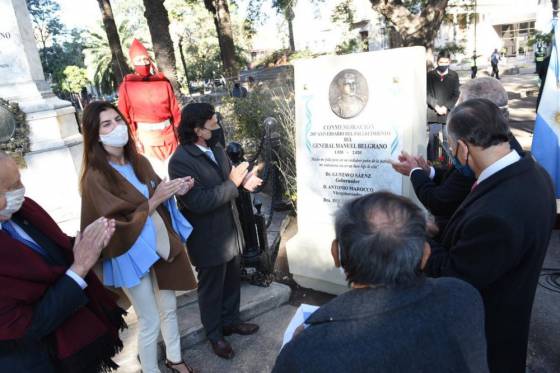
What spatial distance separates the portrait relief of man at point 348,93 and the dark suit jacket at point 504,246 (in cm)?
147

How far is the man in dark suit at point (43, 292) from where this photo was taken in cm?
149

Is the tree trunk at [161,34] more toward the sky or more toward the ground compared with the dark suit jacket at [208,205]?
→ more toward the sky

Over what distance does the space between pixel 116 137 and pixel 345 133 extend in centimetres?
170

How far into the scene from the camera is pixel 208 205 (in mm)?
2467

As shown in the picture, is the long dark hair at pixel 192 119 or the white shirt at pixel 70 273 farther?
the long dark hair at pixel 192 119

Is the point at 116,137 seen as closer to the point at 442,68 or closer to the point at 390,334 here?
the point at 390,334

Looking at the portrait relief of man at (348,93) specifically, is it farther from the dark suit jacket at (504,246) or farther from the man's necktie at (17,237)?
the man's necktie at (17,237)

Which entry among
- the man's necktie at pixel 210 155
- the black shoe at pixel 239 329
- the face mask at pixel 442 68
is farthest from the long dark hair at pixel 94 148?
the face mask at pixel 442 68

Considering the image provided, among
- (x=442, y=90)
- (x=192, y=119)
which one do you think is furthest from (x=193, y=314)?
(x=442, y=90)

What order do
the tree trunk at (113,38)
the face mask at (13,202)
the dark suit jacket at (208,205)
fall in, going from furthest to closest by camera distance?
the tree trunk at (113,38), the dark suit jacket at (208,205), the face mask at (13,202)

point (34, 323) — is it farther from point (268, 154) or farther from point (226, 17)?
point (226, 17)

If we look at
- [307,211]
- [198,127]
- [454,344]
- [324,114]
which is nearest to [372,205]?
[454,344]

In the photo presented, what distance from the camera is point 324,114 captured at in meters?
3.22

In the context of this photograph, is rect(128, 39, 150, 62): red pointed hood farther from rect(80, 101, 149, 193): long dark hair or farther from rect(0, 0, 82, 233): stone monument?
rect(80, 101, 149, 193): long dark hair
